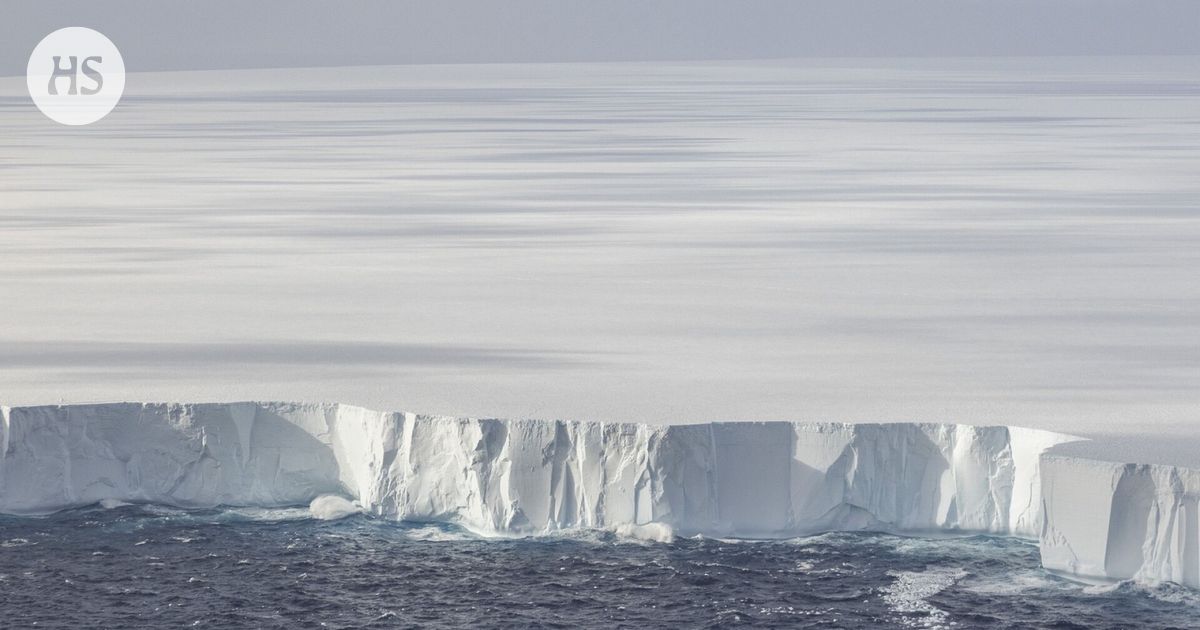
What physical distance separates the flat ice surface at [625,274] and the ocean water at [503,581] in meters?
1.01

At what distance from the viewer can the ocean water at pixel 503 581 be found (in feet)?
23.1

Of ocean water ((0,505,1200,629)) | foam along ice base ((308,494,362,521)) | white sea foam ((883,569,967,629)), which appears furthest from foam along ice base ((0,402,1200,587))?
white sea foam ((883,569,967,629))

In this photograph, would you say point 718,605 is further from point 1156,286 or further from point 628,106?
point 628,106

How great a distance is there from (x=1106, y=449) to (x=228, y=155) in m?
20.6

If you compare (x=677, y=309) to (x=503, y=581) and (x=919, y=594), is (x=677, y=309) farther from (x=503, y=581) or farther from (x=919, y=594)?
(x=919, y=594)

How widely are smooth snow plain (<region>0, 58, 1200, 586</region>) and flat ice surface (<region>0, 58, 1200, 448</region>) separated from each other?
48 mm

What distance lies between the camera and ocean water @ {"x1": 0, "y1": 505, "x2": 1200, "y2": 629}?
7.03m

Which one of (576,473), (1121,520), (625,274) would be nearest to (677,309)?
(625,274)

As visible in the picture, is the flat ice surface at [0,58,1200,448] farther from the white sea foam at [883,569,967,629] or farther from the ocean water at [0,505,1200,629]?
the white sea foam at [883,569,967,629]

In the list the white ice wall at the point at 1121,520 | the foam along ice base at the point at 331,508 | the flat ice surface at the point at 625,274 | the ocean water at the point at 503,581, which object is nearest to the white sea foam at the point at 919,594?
the ocean water at the point at 503,581

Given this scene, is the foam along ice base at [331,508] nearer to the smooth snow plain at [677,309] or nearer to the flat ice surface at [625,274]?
the smooth snow plain at [677,309]

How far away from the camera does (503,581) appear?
24.7 ft

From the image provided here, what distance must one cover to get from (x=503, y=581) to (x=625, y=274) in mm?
6735

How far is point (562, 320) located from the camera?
11.9 metres
